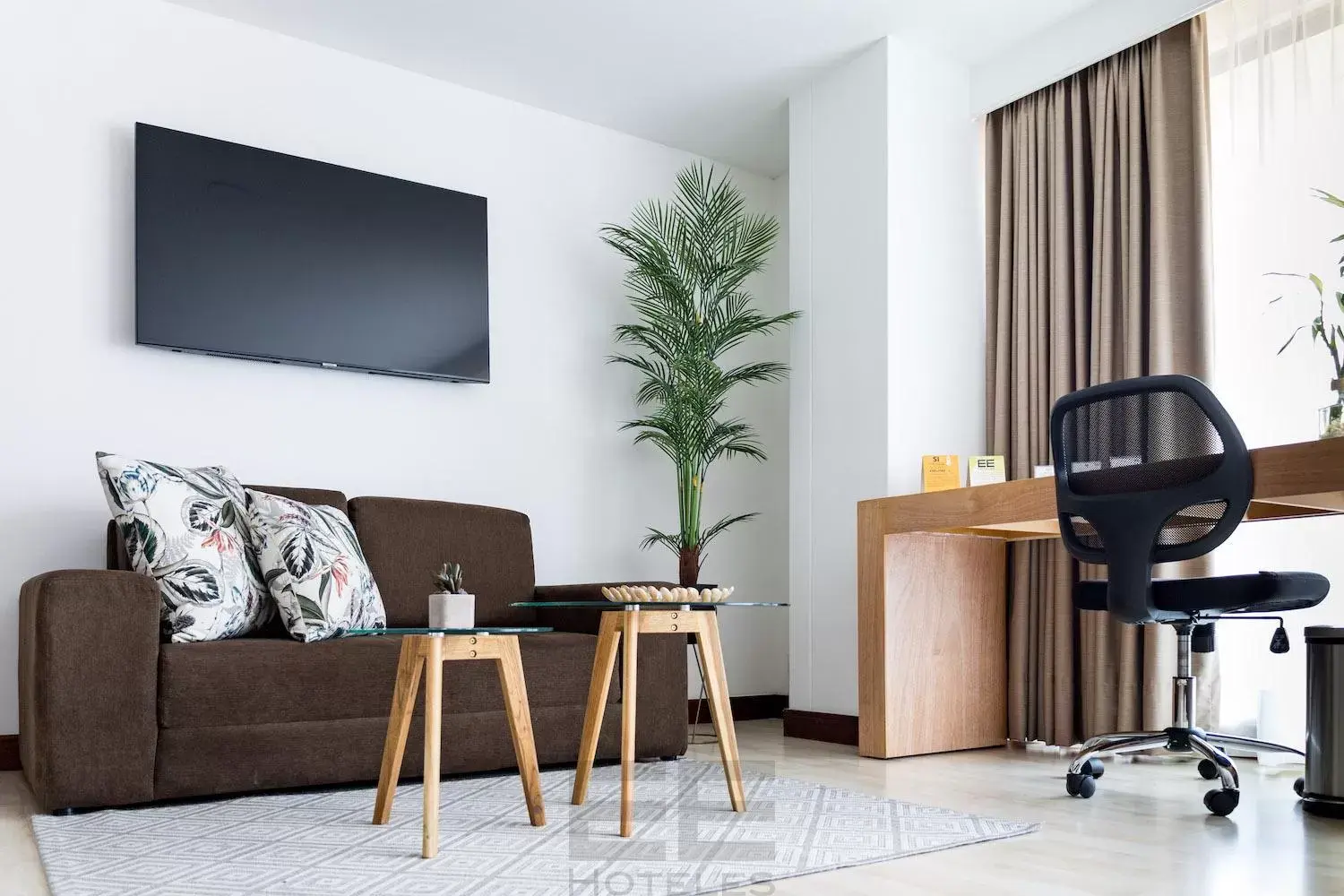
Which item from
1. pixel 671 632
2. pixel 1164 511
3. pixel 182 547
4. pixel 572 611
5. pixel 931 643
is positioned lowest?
pixel 931 643

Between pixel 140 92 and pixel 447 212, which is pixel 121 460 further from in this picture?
pixel 447 212

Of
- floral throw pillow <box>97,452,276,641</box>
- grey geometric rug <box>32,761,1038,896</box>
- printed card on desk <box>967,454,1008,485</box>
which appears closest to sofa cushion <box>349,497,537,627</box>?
floral throw pillow <box>97,452,276,641</box>

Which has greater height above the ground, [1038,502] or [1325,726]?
[1038,502]

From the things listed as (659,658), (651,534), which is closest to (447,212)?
(651,534)

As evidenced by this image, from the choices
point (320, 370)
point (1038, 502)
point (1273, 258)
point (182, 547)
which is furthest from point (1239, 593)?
point (320, 370)

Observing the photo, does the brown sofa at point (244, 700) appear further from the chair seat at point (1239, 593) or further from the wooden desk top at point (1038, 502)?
the chair seat at point (1239, 593)

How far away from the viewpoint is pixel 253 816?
2.61 m

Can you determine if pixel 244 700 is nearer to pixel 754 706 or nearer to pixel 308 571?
pixel 308 571

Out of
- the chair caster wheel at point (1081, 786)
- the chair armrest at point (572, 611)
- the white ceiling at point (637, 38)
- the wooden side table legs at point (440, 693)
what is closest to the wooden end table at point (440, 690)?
the wooden side table legs at point (440, 693)

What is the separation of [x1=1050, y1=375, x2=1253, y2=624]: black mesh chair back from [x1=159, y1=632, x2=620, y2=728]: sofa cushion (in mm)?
1554

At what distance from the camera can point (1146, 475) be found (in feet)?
8.77

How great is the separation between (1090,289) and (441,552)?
7.92ft

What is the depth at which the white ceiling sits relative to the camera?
385cm

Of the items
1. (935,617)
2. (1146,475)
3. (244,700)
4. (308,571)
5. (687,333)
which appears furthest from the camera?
(687,333)
